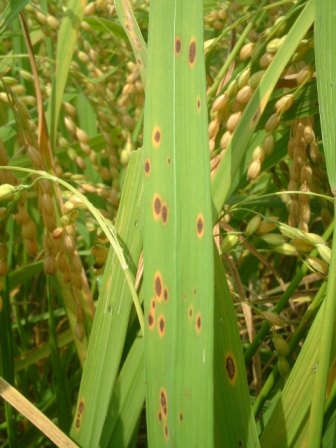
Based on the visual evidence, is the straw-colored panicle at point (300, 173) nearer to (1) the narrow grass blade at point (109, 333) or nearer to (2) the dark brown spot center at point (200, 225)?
(1) the narrow grass blade at point (109, 333)

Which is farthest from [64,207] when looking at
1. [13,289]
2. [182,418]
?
[13,289]

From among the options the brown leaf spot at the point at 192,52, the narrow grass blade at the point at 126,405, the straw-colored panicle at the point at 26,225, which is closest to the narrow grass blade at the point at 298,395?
the narrow grass blade at the point at 126,405

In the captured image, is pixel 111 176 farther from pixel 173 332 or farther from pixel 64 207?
pixel 173 332

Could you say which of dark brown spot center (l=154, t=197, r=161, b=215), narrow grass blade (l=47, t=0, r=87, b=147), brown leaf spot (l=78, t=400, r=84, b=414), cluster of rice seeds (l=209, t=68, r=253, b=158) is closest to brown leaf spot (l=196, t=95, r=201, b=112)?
dark brown spot center (l=154, t=197, r=161, b=215)

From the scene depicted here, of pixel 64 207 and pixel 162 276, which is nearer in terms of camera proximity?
pixel 162 276

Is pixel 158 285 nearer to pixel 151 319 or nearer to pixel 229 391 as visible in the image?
pixel 151 319

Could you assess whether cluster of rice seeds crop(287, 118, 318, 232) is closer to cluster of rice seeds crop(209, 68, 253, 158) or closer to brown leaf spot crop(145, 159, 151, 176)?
cluster of rice seeds crop(209, 68, 253, 158)
